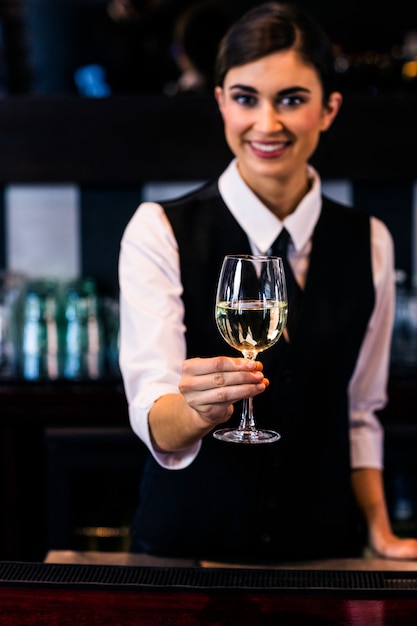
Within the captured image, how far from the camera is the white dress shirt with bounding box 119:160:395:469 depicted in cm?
158

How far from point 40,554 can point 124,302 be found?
4.96 ft

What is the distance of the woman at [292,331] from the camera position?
1.71 meters

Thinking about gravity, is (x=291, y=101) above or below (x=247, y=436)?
above

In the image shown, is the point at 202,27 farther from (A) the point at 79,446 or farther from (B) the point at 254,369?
(B) the point at 254,369

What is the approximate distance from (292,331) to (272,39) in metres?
0.56

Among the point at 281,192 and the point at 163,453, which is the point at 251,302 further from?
the point at 281,192

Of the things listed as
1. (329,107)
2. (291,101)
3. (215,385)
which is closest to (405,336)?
(329,107)

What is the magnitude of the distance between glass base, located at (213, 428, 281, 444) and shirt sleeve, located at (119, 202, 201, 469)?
0.23 metres

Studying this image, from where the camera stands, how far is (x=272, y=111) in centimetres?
170

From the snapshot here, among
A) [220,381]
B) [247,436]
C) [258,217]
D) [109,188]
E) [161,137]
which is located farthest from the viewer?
[109,188]

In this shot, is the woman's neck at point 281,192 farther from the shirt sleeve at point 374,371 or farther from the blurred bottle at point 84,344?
the blurred bottle at point 84,344

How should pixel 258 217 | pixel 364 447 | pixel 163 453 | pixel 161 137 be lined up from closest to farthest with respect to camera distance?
pixel 163 453 → pixel 258 217 → pixel 364 447 → pixel 161 137

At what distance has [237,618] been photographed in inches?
48.6

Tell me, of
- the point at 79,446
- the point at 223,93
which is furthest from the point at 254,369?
the point at 79,446
